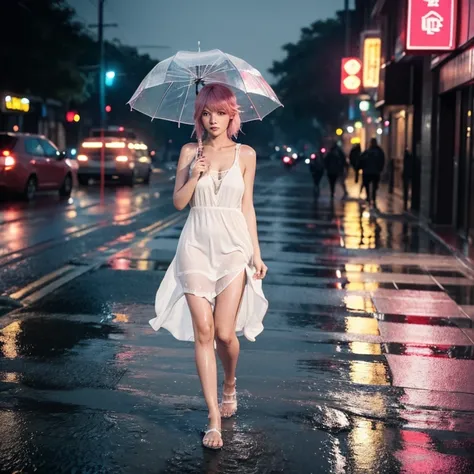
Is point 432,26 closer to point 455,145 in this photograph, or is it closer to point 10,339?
point 455,145

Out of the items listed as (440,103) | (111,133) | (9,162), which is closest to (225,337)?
(440,103)

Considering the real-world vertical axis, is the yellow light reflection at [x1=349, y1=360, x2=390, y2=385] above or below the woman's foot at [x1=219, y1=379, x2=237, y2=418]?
below

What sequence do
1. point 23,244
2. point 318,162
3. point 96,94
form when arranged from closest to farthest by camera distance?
point 23,244 → point 318,162 → point 96,94

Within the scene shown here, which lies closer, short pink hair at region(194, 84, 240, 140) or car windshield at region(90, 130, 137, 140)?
short pink hair at region(194, 84, 240, 140)

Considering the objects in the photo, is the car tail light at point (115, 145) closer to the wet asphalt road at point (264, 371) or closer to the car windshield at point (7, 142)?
the car windshield at point (7, 142)

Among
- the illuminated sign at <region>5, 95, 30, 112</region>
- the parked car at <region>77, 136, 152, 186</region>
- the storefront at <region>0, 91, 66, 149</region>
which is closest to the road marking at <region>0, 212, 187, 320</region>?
the parked car at <region>77, 136, 152, 186</region>

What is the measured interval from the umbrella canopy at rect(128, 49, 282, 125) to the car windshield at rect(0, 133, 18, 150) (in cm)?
1997

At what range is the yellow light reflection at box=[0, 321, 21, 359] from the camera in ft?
24.8

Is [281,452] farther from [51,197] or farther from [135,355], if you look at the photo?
[51,197]

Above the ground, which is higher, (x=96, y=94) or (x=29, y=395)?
(x=96, y=94)

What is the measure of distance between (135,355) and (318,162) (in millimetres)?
28297

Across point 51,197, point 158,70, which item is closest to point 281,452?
point 158,70

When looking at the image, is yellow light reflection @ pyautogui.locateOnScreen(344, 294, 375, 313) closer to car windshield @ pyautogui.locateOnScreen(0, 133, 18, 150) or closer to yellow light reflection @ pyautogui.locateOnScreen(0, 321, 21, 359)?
yellow light reflection @ pyautogui.locateOnScreen(0, 321, 21, 359)

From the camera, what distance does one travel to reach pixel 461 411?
625 cm
